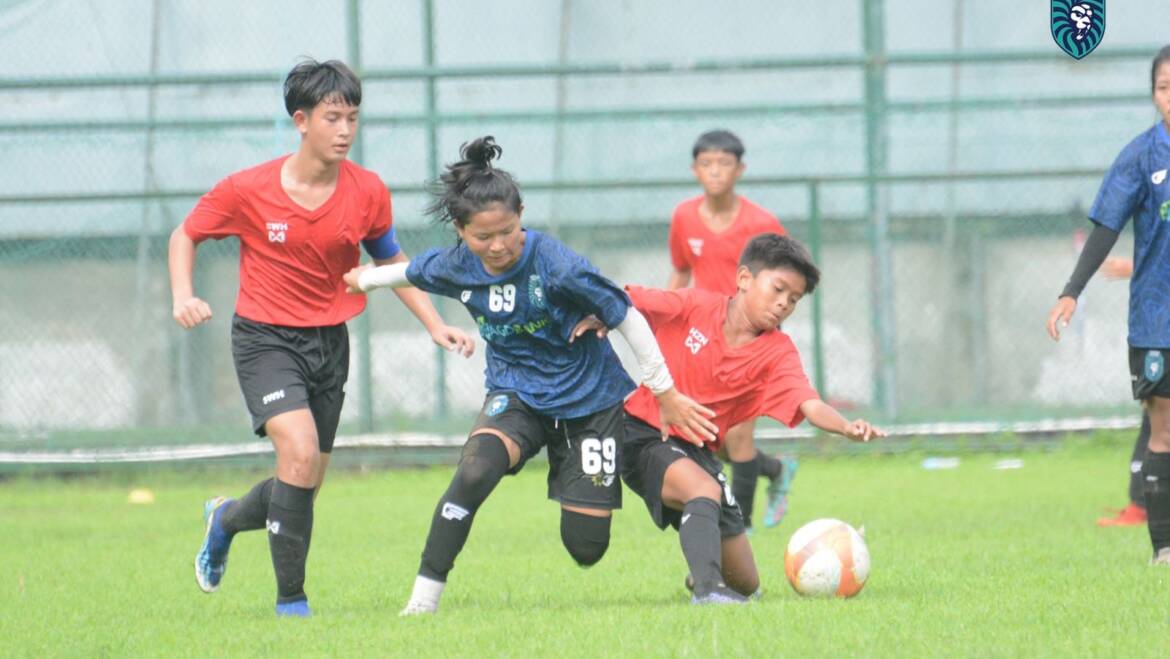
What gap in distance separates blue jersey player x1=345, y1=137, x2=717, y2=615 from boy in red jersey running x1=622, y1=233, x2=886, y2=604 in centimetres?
17

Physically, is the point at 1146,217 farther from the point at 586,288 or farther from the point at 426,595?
the point at 426,595

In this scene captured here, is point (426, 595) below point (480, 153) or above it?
below

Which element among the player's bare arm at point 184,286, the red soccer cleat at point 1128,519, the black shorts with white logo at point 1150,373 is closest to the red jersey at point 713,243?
the red soccer cleat at point 1128,519

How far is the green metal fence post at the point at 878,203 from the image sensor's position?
1387 centimetres

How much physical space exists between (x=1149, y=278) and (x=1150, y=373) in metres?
0.39

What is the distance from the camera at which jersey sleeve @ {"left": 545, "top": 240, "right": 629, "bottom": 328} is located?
589 cm

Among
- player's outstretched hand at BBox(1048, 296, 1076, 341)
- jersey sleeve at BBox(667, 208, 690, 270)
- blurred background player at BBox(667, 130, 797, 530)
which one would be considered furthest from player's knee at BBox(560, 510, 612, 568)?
jersey sleeve at BBox(667, 208, 690, 270)

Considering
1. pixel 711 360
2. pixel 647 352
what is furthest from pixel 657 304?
pixel 647 352

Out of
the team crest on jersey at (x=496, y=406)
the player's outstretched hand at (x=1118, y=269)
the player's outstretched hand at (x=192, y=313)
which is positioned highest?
the player's outstretched hand at (x=1118, y=269)

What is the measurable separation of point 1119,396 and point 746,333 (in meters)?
8.14

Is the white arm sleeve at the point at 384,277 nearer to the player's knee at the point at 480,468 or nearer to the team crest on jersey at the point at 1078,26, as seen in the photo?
the player's knee at the point at 480,468

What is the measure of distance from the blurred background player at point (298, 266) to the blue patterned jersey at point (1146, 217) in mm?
2765

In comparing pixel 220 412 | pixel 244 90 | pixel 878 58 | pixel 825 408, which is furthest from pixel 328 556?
pixel 878 58

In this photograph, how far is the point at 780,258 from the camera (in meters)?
6.32
